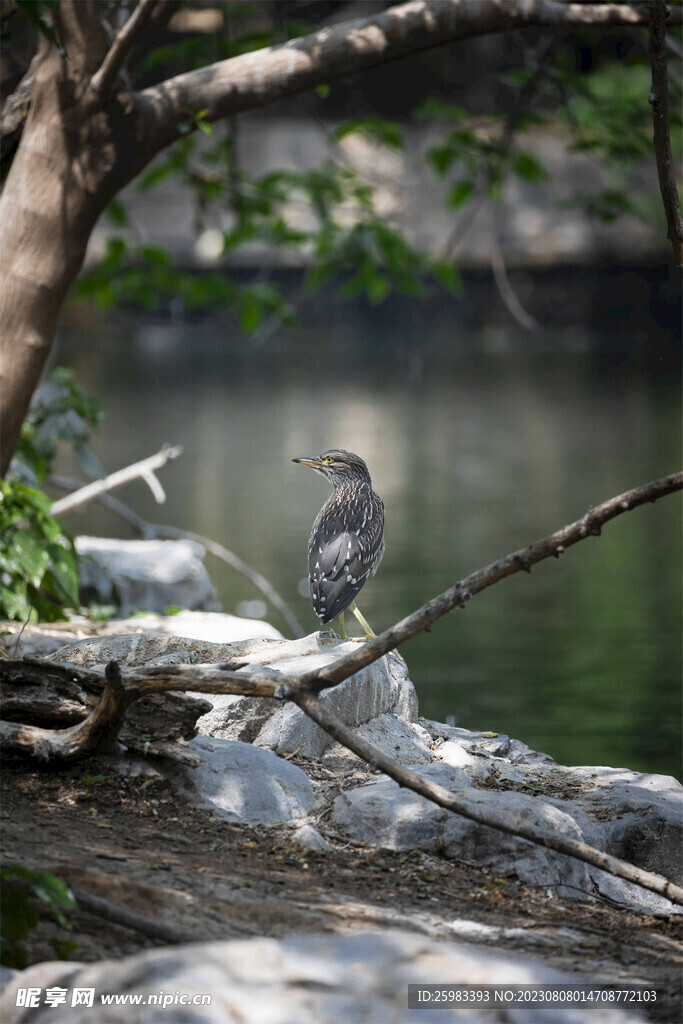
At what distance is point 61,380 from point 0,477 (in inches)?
61.5

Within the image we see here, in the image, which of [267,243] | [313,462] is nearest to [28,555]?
[313,462]

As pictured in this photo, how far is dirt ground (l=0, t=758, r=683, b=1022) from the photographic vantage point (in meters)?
1.72

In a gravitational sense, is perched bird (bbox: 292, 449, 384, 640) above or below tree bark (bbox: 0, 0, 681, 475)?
below

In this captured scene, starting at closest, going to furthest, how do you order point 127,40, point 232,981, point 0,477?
point 232,981 < point 127,40 < point 0,477

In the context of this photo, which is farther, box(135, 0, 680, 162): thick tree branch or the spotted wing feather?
box(135, 0, 680, 162): thick tree branch

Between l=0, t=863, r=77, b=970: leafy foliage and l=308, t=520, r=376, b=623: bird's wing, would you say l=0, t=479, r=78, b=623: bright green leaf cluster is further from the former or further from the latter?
l=0, t=863, r=77, b=970: leafy foliage

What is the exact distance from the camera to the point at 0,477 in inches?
152

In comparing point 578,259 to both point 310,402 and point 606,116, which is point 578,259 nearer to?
point 310,402

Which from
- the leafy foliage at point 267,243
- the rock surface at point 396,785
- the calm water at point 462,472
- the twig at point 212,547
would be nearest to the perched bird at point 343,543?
the rock surface at point 396,785

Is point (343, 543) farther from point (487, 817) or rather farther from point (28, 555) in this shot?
point (28, 555)

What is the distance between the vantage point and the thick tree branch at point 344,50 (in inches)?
138

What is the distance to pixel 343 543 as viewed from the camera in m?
2.90

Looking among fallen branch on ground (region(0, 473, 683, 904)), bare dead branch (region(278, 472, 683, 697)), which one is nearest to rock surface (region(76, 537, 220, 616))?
fallen branch on ground (region(0, 473, 683, 904))

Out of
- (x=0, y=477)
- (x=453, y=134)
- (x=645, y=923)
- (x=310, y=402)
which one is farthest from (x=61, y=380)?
(x=310, y=402)
